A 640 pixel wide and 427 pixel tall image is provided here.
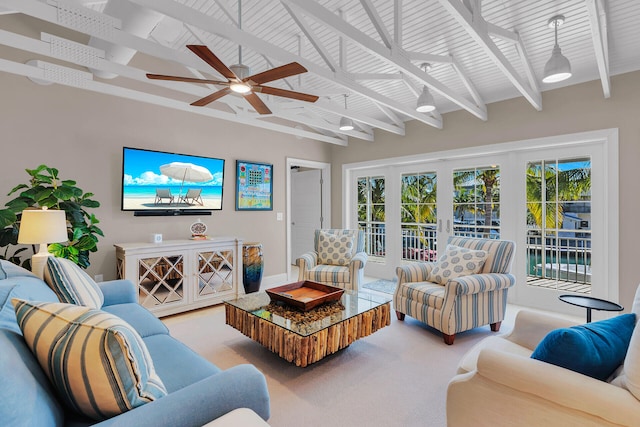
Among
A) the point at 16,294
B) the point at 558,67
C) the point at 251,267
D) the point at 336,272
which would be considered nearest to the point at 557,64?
the point at 558,67

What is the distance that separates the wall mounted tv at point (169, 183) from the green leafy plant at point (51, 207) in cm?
63

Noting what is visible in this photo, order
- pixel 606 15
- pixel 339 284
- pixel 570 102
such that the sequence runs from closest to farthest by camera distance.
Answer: pixel 606 15
pixel 570 102
pixel 339 284

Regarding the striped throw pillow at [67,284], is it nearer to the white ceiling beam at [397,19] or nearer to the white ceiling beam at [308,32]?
the white ceiling beam at [308,32]

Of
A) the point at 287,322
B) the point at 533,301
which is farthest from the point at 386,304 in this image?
the point at 533,301

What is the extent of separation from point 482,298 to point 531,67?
8.07 ft

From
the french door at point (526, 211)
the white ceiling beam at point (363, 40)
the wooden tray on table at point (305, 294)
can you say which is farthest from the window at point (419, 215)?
the wooden tray on table at point (305, 294)

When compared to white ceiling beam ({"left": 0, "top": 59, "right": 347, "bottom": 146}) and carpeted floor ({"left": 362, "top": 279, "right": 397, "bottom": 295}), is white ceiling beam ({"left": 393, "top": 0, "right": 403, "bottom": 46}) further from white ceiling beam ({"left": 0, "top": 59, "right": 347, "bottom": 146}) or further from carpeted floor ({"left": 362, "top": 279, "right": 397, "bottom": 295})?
carpeted floor ({"left": 362, "top": 279, "right": 397, "bottom": 295})

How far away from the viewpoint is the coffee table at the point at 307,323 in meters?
2.09

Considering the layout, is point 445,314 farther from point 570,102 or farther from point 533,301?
point 570,102

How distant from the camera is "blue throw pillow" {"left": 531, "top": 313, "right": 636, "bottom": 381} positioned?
117cm

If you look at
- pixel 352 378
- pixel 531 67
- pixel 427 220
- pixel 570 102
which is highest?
pixel 531 67

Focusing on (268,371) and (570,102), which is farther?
(570,102)

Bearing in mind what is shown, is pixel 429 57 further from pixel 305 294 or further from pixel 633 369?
pixel 633 369

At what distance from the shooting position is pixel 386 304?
2678 mm
